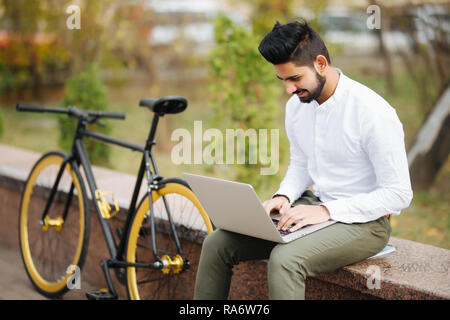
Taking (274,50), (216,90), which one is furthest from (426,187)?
(274,50)

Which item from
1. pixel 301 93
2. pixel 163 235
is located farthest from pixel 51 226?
pixel 301 93

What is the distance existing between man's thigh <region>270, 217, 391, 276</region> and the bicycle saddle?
1.15 metres

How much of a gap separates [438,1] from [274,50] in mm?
4661

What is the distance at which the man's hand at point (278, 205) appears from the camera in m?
2.56

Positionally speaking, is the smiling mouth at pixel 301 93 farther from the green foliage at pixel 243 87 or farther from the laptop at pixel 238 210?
the green foliage at pixel 243 87

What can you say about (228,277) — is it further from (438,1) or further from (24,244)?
(438,1)

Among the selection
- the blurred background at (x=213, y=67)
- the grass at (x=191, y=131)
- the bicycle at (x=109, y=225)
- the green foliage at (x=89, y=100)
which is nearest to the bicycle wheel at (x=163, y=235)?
the bicycle at (x=109, y=225)

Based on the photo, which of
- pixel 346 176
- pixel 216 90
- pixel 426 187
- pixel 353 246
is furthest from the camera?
pixel 426 187

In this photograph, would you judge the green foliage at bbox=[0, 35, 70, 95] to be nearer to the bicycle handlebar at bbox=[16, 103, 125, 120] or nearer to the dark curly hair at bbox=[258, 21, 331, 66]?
the bicycle handlebar at bbox=[16, 103, 125, 120]

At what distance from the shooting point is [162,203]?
10.2ft

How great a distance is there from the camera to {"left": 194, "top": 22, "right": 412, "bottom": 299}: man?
227cm

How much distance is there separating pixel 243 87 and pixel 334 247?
2864 mm

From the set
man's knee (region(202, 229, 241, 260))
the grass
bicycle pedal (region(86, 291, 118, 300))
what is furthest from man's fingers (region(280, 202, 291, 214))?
the grass

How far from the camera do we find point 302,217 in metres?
2.33
